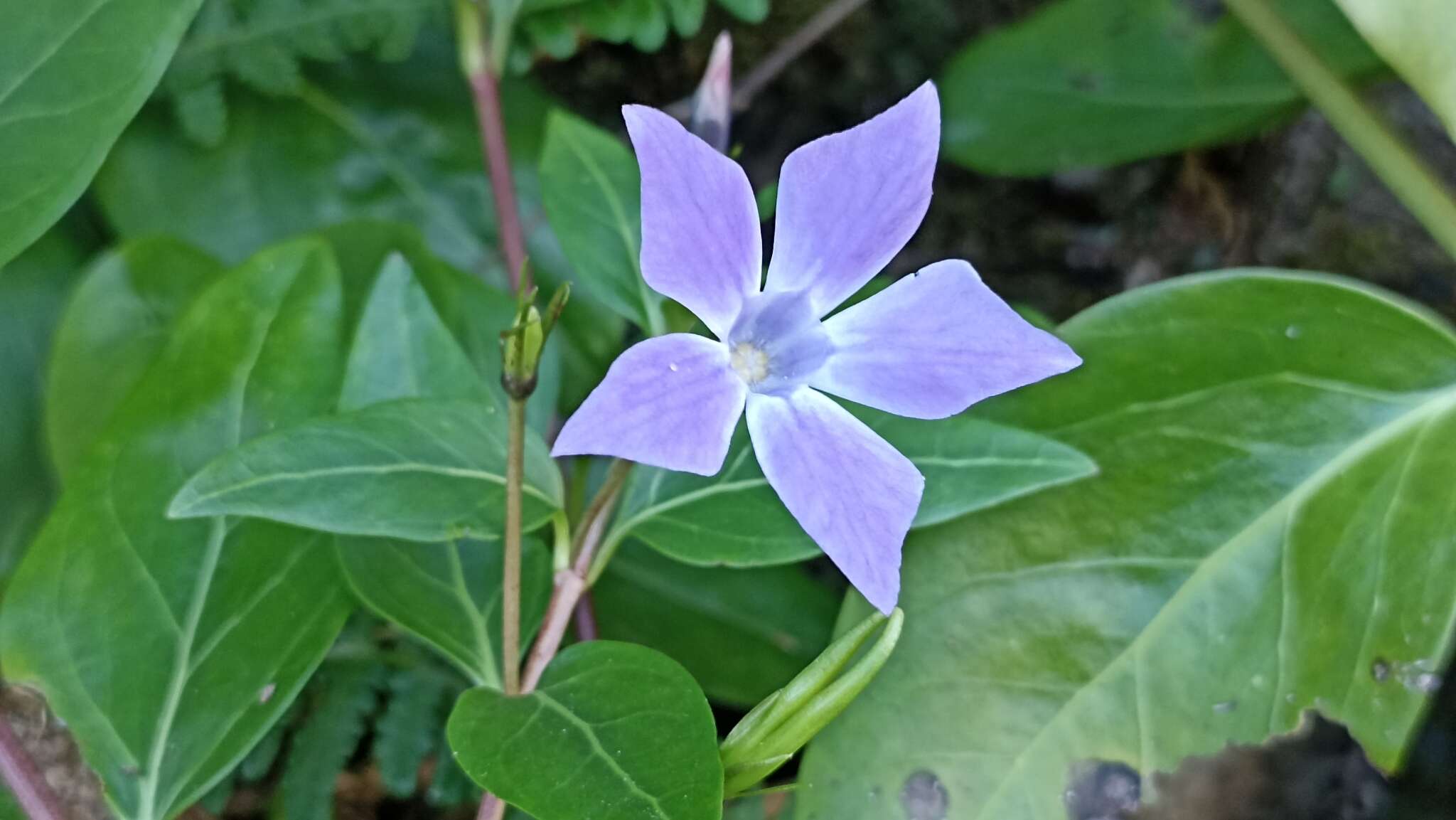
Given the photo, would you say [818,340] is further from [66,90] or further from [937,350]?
[66,90]

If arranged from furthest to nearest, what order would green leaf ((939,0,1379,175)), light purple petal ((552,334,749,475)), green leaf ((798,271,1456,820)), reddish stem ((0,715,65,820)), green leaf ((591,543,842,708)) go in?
green leaf ((939,0,1379,175)), green leaf ((591,543,842,708)), green leaf ((798,271,1456,820)), reddish stem ((0,715,65,820)), light purple petal ((552,334,749,475))

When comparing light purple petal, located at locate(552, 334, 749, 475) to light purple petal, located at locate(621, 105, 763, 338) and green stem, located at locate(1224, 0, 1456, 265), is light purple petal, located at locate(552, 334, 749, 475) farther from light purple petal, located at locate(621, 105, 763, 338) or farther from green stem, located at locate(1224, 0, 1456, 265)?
green stem, located at locate(1224, 0, 1456, 265)

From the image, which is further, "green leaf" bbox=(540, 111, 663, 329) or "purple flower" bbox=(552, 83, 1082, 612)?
"green leaf" bbox=(540, 111, 663, 329)

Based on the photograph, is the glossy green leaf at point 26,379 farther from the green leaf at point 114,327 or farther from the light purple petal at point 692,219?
the light purple petal at point 692,219

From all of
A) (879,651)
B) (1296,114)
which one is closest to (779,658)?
(879,651)

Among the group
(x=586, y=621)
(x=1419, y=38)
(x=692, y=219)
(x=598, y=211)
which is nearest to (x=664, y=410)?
(x=692, y=219)

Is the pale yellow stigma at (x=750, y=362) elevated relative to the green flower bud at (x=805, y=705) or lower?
elevated

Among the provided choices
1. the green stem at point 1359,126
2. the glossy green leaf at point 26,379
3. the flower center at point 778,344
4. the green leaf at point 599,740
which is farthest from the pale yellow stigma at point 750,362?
the glossy green leaf at point 26,379

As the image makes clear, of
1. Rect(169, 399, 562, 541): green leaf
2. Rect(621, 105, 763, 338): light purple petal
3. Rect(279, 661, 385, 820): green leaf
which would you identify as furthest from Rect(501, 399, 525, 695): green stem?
Rect(279, 661, 385, 820): green leaf
